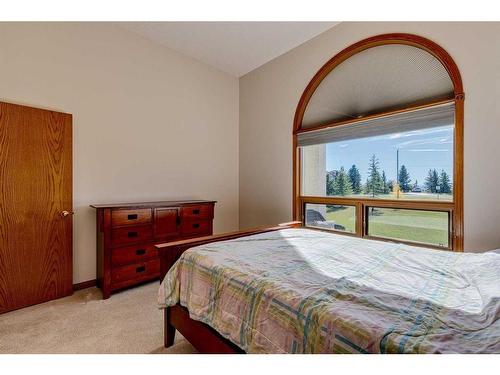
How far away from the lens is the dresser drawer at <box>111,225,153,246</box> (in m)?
2.65

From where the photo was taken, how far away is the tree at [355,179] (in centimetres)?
295

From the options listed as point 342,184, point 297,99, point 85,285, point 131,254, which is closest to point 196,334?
point 131,254

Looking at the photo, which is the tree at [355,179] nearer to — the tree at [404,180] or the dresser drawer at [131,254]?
the tree at [404,180]

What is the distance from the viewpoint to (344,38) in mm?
2947

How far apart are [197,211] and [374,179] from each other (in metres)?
2.11

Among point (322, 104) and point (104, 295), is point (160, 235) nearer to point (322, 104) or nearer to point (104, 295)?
point (104, 295)

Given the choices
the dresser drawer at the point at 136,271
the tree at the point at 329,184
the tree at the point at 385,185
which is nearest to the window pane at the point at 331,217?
the tree at the point at 329,184

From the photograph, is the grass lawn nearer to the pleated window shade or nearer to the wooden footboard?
the pleated window shade

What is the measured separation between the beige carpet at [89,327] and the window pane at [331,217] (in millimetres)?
2084

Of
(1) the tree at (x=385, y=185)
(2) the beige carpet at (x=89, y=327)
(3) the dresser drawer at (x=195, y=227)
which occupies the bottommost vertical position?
(2) the beige carpet at (x=89, y=327)

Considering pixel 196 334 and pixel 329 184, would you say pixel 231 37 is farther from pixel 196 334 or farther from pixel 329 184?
pixel 196 334

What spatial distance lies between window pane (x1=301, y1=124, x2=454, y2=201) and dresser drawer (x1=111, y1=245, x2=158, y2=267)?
2.05 metres

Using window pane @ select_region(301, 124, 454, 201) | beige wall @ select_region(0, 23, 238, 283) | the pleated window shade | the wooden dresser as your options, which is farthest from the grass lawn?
beige wall @ select_region(0, 23, 238, 283)

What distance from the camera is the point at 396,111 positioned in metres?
2.54
